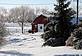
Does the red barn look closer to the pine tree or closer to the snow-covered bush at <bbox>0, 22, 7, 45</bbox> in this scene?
the pine tree

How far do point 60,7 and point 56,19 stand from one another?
153 centimetres

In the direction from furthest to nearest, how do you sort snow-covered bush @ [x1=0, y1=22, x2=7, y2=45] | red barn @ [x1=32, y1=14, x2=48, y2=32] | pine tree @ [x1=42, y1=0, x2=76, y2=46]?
red barn @ [x1=32, y1=14, x2=48, y2=32], pine tree @ [x1=42, y1=0, x2=76, y2=46], snow-covered bush @ [x1=0, y1=22, x2=7, y2=45]

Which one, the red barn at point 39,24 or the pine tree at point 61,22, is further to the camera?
the red barn at point 39,24

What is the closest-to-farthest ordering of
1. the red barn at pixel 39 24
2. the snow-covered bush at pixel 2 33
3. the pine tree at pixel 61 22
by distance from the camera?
the snow-covered bush at pixel 2 33, the pine tree at pixel 61 22, the red barn at pixel 39 24

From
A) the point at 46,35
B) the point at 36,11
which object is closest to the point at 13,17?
the point at 36,11

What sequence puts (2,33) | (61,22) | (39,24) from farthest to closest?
1. (39,24)
2. (61,22)
3. (2,33)

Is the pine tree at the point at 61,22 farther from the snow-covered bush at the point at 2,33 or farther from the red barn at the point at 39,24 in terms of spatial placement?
the red barn at the point at 39,24

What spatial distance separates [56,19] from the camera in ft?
100

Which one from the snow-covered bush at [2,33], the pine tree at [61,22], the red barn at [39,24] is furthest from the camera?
the red barn at [39,24]

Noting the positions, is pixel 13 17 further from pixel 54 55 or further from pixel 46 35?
pixel 54 55

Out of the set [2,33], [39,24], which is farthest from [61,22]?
[39,24]

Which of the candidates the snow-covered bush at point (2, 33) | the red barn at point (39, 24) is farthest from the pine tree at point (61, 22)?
the red barn at point (39, 24)

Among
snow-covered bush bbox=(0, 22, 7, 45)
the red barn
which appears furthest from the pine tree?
the red barn

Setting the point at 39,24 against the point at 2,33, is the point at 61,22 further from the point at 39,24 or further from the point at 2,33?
the point at 39,24
